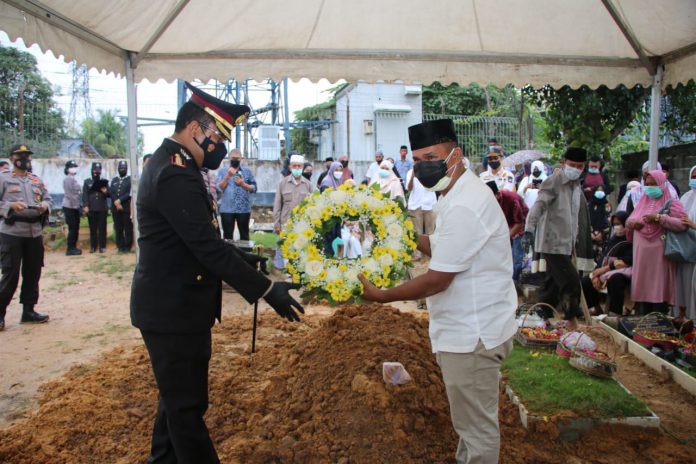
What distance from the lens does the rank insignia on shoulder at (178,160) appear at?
2.94m

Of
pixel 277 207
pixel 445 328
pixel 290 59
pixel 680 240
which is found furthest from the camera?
pixel 277 207

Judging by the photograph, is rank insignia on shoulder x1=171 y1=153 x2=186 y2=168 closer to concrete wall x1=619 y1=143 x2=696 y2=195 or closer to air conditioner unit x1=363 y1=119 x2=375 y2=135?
concrete wall x1=619 y1=143 x2=696 y2=195

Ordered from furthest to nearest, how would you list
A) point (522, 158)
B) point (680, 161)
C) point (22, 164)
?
1. point (522, 158)
2. point (680, 161)
3. point (22, 164)

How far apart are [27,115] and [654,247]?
17654 mm

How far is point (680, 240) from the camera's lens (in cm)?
630

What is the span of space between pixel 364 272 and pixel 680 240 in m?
4.85

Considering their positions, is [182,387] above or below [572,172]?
below

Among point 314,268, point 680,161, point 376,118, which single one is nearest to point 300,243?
point 314,268

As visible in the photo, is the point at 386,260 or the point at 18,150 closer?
the point at 386,260

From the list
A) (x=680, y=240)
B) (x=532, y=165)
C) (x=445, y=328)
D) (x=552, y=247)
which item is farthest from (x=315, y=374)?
(x=532, y=165)

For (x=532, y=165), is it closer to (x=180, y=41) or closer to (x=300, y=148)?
(x=180, y=41)

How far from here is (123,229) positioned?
13.7 metres

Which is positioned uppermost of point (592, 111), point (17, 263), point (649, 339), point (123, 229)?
point (592, 111)

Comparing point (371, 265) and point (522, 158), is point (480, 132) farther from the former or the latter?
point (371, 265)
